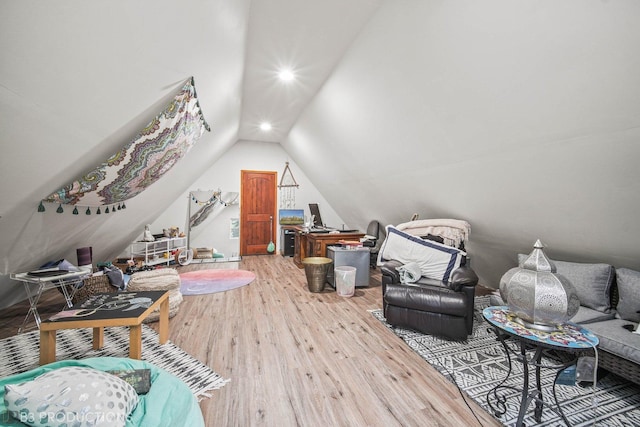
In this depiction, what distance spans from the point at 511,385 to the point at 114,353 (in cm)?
308

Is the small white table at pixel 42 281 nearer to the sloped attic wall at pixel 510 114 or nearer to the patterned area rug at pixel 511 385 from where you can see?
the patterned area rug at pixel 511 385

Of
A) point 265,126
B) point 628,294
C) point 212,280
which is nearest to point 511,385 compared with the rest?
point 628,294

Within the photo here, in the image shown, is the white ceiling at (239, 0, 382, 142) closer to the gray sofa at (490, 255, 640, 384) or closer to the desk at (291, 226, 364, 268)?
the desk at (291, 226, 364, 268)

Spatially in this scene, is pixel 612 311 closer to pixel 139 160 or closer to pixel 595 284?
pixel 595 284

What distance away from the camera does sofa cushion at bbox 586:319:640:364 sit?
1.70 metres

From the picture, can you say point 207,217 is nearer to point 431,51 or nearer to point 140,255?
point 140,255

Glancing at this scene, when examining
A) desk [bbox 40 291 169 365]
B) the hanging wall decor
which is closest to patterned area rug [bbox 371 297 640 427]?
desk [bbox 40 291 169 365]

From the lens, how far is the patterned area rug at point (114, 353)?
6.08ft

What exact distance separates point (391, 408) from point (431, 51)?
2520 millimetres

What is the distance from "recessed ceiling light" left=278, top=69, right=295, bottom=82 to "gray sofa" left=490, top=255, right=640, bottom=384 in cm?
358

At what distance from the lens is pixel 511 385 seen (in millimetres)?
1814

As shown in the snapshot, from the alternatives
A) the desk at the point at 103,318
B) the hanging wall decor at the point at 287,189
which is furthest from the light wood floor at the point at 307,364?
the hanging wall decor at the point at 287,189

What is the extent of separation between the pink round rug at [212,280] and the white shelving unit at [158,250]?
2.37ft

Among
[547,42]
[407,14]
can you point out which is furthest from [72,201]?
[547,42]
